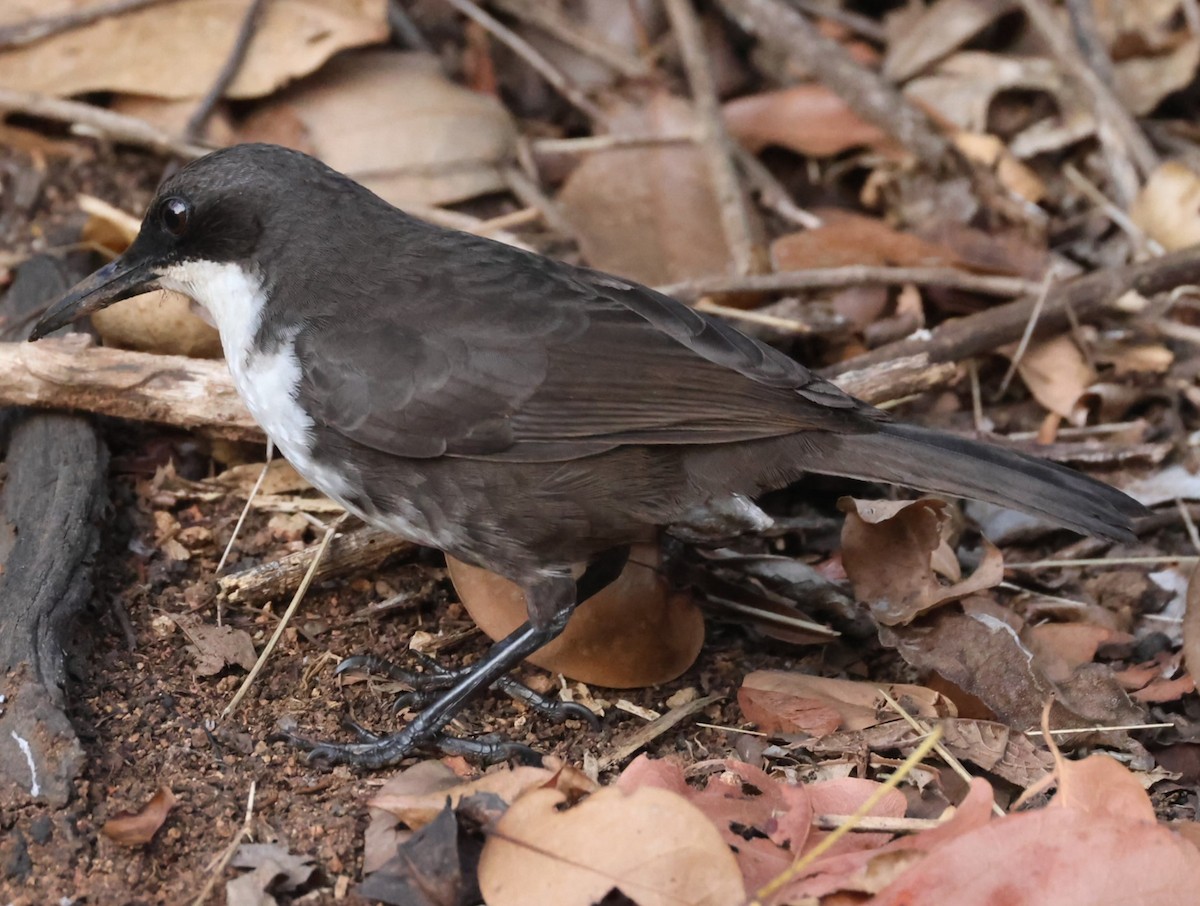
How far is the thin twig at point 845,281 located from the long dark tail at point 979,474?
1157mm

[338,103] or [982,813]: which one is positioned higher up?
[338,103]

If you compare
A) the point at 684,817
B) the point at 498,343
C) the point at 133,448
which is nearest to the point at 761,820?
the point at 684,817

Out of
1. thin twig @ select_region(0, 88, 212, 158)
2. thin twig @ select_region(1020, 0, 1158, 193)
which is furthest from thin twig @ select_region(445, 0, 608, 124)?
thin twig @ select_region(1020, 0, 1158, 193)

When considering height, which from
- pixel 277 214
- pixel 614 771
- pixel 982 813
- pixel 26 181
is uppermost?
pixel 277 214

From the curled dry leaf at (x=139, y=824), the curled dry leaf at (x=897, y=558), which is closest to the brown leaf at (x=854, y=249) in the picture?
the curled dry leaf at (x=897, y=558)

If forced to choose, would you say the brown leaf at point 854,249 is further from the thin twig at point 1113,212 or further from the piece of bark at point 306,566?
the piece of bark at point 306,566

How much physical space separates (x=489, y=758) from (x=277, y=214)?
1562 mm

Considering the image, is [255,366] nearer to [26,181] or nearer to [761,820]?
[761,820]

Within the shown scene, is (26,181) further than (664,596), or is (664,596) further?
(26,181)

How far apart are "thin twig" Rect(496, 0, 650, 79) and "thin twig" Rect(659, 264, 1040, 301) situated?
62.6 inches

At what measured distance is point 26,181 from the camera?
493cm

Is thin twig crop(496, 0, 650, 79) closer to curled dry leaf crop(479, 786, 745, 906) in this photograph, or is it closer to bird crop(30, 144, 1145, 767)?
bird crop(30, 144, 1145, 767)

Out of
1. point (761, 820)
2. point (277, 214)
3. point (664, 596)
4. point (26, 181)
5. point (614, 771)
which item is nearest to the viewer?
point (761, 820)

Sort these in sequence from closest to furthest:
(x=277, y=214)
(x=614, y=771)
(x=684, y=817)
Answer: (x=684, y=817)
(x=614, y=771)
(x=277, y=214)
